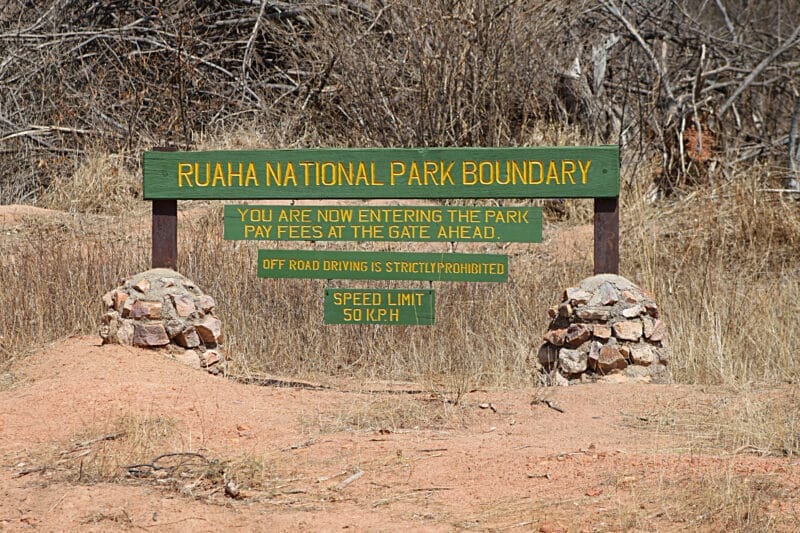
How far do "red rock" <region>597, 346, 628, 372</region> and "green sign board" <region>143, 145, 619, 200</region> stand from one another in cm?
95

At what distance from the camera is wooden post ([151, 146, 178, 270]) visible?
7176 mm

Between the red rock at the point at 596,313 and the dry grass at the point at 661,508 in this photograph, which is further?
the red rock at the point at 596,313

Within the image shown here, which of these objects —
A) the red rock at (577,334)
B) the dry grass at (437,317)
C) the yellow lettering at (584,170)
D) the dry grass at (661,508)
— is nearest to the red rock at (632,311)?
the red rock at (577,334)

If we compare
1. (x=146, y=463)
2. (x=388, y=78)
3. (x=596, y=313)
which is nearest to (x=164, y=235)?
(x=146, y=463)

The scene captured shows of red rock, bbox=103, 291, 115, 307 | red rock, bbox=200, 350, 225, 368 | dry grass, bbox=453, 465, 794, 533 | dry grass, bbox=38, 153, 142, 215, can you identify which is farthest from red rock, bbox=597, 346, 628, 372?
dry grass, bbox=38, 153, 142, 215

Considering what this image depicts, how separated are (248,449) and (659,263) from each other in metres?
5.35

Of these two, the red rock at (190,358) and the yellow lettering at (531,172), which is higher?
the yellow lettering at (531,172)

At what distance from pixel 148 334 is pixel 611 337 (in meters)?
2.85

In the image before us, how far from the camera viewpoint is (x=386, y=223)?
6.91 metres

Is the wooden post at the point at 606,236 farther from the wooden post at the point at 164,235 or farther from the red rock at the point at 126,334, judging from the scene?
the red rock at the point at 126,334

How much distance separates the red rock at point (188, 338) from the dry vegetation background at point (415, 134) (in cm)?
50

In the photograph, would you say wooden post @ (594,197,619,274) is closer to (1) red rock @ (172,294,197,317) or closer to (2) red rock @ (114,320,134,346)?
(1) red rock @ (172,294,197,317)

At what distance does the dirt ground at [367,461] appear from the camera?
12.7 ft

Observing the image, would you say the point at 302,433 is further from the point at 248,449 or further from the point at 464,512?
the point at 464,512
